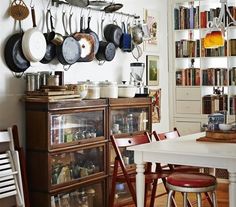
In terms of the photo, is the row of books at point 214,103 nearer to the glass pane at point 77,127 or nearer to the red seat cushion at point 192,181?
the glass pane at point 77,127

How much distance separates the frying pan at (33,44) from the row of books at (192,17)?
8.93 ft

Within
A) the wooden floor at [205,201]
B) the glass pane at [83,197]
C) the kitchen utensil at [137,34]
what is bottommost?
the wooden floor at [205,201]

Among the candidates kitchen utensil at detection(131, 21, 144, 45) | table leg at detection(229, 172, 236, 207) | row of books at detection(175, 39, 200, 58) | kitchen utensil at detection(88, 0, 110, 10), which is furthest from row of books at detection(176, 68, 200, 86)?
table leg at detection(229, 172, 236, 207)

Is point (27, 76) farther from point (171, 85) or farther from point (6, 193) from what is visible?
point (171, 85)

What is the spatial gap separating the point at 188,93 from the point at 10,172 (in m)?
3.23

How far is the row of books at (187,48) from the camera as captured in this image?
6.30m

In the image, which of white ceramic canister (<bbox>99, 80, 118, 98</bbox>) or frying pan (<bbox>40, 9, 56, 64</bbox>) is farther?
white ceramic canister (<bbox>99, 80, 118, 98</bbox>)

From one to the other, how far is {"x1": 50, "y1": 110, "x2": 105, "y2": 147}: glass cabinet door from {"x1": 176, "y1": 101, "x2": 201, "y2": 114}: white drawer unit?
2.02 meters

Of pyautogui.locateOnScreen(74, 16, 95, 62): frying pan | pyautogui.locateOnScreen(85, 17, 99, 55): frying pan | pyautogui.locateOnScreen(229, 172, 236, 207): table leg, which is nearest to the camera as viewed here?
pyautogui.locateOnScreen(229, 172, 236, 207): table leg

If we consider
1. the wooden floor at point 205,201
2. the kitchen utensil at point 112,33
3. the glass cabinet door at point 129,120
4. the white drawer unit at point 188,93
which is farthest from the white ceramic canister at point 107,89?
the white drawer unit at point 188,93

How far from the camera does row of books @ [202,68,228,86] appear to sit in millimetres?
6098

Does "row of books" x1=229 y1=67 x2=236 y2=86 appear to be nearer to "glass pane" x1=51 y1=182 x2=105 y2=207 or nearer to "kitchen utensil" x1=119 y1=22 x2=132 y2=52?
"kitchen utensil" x1=119 y1=22 x2=132 y2=52

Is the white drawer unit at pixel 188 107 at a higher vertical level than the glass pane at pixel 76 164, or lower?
higher

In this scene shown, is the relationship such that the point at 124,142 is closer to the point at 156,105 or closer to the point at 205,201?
the point at 205,201
